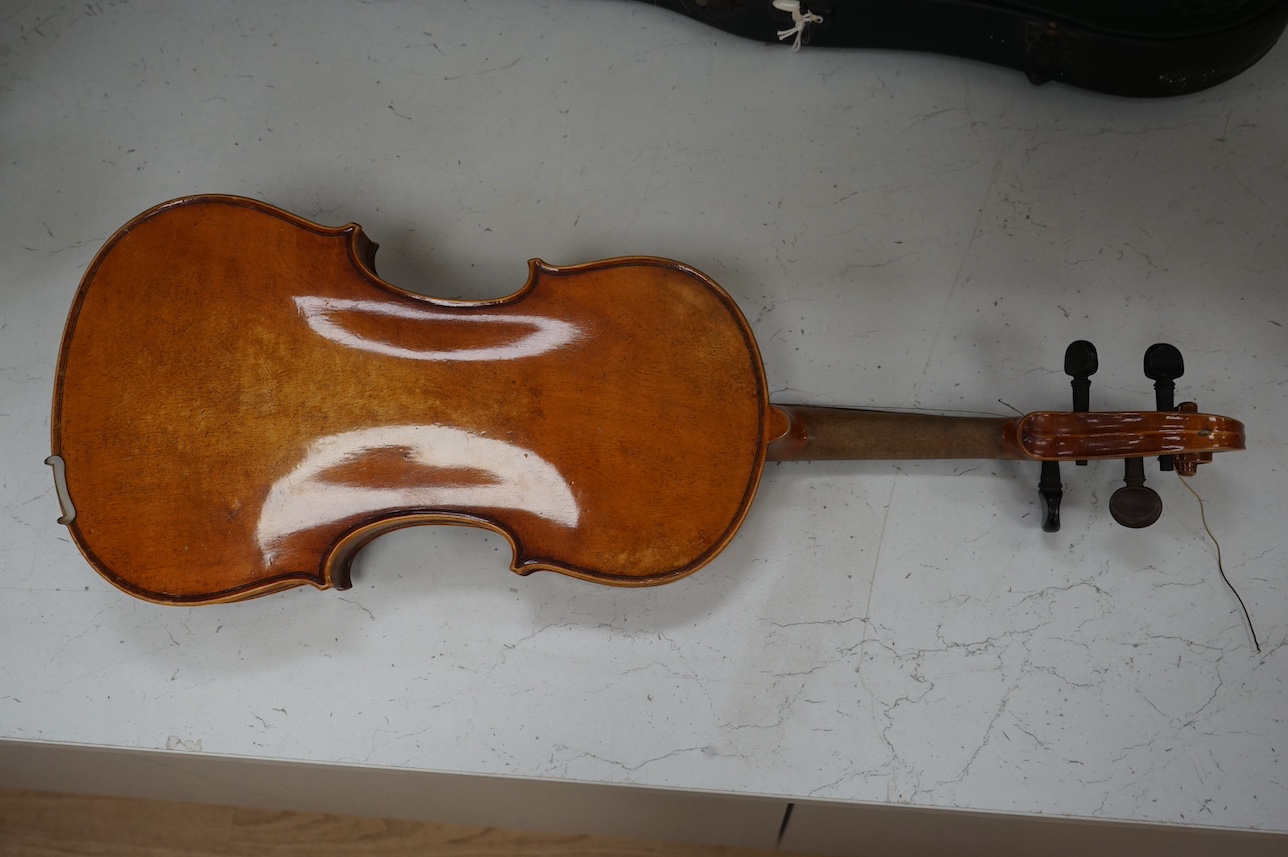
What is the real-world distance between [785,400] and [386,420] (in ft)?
3.21

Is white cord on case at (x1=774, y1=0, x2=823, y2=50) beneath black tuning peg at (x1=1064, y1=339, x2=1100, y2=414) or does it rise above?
above

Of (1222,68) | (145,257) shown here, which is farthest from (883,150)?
(145,257)

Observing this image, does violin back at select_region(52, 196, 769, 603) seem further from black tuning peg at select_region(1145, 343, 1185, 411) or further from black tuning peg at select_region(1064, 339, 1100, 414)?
black tuning peg at select_region(1145, 343, 1185, 411)

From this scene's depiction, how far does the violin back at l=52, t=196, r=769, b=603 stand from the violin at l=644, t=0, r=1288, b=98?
0.81 m

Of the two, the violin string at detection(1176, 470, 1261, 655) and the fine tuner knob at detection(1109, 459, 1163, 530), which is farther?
the violin string at detection(1176, 470, 1261, 655)

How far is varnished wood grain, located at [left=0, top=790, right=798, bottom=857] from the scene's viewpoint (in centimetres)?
249

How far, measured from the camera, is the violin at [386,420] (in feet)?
5.57

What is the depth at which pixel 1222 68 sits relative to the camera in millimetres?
1950

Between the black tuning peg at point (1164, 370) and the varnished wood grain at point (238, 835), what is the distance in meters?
1.77

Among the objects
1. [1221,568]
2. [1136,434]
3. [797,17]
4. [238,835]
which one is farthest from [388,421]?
[1221,568]

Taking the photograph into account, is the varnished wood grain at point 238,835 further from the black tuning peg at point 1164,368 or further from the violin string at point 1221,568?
the black tuning peg at point 1164,368

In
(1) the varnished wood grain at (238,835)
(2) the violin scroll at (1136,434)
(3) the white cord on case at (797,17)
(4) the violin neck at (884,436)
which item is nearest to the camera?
(2) the violin scroll at (1136,434)

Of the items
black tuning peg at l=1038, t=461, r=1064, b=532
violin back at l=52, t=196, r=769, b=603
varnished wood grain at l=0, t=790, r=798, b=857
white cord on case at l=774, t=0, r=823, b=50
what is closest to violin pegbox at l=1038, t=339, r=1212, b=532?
black tuning peg at l=1038, t=461, r=1064, b=532

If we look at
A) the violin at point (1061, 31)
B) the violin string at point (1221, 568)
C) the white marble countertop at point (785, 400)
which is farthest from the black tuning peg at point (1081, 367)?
the violin at point (1061, 31)
